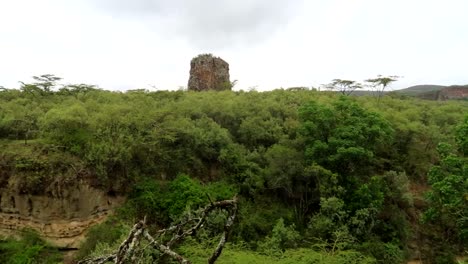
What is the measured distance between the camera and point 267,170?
1962cm

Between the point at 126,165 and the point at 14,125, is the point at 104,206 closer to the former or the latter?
the point at 126,165

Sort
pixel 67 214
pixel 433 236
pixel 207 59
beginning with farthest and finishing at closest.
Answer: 1. pixel 207 59
2. pixel 433 236
3. pixel 67 214

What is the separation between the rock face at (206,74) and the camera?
36938 millimetres

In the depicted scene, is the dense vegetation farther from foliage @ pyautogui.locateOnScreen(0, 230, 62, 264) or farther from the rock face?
the rock face

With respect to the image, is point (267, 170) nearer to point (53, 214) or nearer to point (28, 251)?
point (53, 214)

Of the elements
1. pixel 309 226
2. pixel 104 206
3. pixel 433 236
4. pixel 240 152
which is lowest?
pixel 433 236

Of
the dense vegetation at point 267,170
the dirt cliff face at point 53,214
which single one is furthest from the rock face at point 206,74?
the dirt cliff face at point 53,214

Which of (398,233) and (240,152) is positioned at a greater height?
(240,152)

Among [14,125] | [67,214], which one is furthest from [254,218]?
[14,125]

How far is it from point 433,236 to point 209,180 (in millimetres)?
11416

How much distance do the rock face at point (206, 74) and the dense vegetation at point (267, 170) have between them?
46.0ft

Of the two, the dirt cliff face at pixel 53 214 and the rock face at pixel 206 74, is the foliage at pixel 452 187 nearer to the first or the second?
the dirt cliff face at pixel 53 214

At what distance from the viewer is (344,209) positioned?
57.2 ft

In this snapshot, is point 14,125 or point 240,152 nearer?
point 14,125
